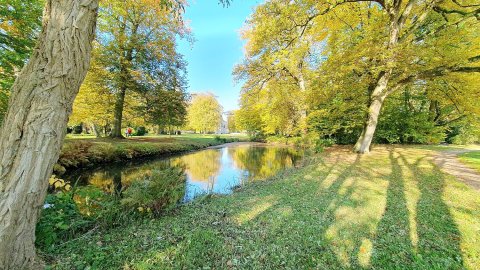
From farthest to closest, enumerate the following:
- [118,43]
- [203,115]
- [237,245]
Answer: [203,115]
[118,43]
[237,245]

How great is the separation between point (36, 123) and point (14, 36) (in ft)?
27.4

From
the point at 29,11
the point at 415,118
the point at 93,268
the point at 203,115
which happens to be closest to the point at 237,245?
the point at 93,268

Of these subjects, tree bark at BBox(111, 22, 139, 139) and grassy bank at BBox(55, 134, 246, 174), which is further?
tree bark at BBox(111, 22, 139, 139)

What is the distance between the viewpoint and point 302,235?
3172 millimetres

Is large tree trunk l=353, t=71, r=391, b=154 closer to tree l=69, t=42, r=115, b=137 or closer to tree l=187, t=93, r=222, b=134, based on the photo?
tree l=69, t=42, r=115, b=137

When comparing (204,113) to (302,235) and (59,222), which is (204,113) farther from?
(302,235)

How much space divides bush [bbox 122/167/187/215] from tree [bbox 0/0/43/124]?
6.45 m

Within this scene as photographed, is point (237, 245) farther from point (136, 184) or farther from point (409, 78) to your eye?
point (409, 78)

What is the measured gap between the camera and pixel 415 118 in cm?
1573

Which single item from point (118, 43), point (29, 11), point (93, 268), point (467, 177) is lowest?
point (93, 268)

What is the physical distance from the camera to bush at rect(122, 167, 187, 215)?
3.81 metres

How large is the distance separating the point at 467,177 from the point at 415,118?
1144 cm

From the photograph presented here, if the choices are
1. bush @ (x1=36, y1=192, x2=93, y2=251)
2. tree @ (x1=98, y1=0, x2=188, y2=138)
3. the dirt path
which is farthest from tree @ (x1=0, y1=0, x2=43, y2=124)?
the dirt path

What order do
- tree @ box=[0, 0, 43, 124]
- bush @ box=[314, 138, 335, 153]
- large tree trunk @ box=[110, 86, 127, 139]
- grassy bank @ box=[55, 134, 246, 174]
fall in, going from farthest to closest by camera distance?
large tree trunk @ box=[110, 86, 127, 139]
bush @ box=[314, 138, 335, 153]
grassy bank @ box=[55, 134, 246, 174]
tree @ box=[0, 0, 43, 124]
